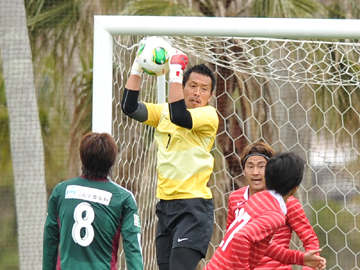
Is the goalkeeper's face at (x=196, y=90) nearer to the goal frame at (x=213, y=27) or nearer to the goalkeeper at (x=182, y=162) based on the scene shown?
the goalkeeper at (x=182, y=162)

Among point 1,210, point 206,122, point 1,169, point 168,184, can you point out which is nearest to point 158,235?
point 168,184

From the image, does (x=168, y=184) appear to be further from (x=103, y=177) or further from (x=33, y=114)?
(x=33, y=114)

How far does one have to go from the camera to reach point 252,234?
9.10 feet

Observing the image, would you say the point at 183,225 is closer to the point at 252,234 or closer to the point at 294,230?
the point at 294,230

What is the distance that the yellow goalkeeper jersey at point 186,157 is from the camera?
3506 millimetres

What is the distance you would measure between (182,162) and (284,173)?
712 mm

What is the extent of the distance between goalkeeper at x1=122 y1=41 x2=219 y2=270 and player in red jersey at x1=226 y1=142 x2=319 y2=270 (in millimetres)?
252

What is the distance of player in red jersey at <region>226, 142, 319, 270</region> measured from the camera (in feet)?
11.1

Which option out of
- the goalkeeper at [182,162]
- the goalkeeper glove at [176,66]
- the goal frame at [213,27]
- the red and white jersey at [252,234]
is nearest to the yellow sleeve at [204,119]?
the goalkeeper at [182,162]

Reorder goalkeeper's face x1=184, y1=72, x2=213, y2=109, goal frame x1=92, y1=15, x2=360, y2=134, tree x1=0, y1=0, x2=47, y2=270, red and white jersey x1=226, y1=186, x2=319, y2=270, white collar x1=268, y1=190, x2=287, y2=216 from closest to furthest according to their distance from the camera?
white collar x1=268, y1=190, x2=287, y2=216 < red and white jersey x1=226, y1=186, x2=319, y2=270 < goalkeeper's face x1=184, y1=72, x2=213, y2=109 < goal frame x1=92, y1=15, x2=360, y2=134 < tree x1=0, y1=0, x2=47, y2=270

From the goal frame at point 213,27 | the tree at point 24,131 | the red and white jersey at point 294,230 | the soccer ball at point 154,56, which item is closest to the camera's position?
the red and white jersey at point 294,230

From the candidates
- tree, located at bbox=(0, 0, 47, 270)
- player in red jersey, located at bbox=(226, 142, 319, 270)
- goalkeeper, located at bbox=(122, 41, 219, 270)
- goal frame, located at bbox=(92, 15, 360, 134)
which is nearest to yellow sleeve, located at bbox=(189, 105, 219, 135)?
goalkeeper, located at bbox=(122, 41, 219, 270)

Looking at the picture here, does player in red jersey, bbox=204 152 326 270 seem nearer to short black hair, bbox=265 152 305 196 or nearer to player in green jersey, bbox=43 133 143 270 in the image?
short black hair, bbox=265 152 305 196

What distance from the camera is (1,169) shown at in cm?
796
